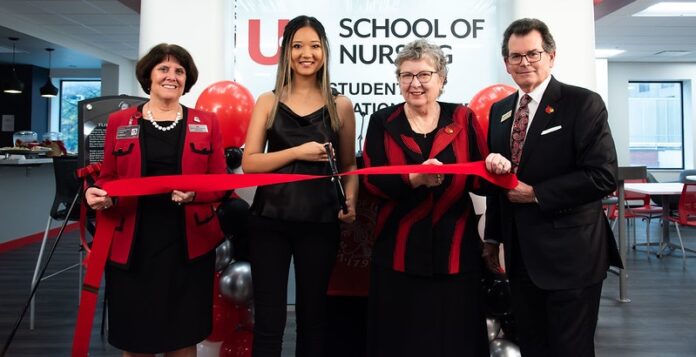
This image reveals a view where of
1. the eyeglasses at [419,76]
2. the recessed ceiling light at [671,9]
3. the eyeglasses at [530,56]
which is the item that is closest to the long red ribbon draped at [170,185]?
the eyeglasses at [419,76]

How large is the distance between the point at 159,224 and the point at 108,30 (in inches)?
321

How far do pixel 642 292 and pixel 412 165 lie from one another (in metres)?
4.19

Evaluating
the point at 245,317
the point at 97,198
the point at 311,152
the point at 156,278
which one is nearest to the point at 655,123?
the point at 245,317

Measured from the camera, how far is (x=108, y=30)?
845 cm

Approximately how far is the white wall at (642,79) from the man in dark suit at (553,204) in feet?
36.2

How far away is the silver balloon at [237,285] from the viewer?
226 cm

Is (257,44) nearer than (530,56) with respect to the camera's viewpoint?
No

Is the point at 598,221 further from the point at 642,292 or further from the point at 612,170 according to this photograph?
the point at 642,292

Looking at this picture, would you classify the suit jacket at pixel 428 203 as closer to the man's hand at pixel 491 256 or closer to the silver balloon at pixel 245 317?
the man's hand at pixel 491 256

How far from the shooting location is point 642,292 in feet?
15.0

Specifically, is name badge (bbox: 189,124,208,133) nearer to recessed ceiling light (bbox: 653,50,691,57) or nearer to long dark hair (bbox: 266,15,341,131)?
long dark hair (bbox: 266,15,341,131)

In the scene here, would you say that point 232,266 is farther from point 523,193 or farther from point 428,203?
point 523,193

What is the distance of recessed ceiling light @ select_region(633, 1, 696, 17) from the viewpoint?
706 cm

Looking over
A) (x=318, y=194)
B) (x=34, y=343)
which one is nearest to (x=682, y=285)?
(x=318, y=194)
